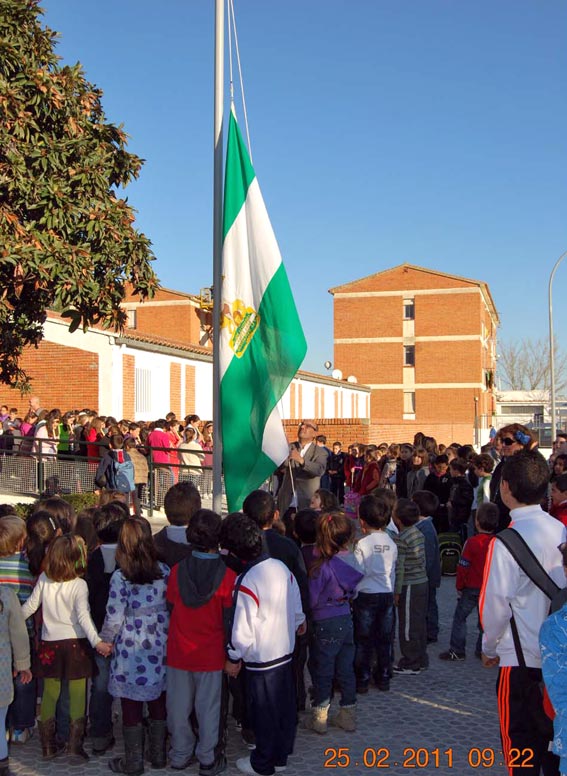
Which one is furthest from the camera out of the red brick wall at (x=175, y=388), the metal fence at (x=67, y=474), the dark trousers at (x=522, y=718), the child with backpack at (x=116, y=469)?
the red brick wall at (x=175, y=388)

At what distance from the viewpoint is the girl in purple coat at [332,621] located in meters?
5.21

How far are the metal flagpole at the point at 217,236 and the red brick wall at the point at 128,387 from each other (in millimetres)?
14937

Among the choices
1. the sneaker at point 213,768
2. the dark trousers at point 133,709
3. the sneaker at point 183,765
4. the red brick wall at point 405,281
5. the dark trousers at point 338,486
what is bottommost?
the sneaker at point 183,765

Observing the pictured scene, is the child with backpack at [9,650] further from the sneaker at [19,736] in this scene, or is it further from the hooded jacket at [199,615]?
the hooded jacket at [199,615]

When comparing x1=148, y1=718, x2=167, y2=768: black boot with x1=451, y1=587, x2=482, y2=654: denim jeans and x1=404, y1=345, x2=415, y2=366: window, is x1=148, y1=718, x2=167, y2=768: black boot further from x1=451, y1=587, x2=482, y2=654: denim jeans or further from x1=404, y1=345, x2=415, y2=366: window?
x1=404, y1=345, x2=415, y2=366: window

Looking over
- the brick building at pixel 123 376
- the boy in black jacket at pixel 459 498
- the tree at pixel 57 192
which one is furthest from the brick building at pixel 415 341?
the tree at pixel 57 192

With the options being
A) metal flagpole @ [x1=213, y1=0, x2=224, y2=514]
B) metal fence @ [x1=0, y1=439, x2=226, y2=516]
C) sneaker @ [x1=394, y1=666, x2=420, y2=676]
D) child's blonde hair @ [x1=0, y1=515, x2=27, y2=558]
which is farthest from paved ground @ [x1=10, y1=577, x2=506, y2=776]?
metal fence @ [x1=0, y1=439, x2=226, y2=516]

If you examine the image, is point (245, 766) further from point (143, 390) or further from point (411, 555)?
point (143, 390)

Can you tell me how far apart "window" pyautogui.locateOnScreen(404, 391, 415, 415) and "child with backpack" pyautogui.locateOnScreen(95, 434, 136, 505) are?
42967 mm

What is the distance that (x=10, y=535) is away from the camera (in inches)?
193

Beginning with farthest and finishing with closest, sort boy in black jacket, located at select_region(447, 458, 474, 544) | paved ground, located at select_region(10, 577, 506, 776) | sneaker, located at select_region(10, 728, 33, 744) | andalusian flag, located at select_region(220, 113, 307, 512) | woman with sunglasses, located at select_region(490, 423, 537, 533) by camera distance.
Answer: boy in black jacket, located at select_region(447, 458, 474, 544) < woman with sunglasses, located at select_region(490, 423, 537, 533) < andalusian flag, located at select_region(220, 113, 307, 512) < sneaker, located at select_region(10, 728, 33, 744) < paved ground, located at select_region(10, 577, 506, 776)

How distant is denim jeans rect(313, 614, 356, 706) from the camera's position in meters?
5.22

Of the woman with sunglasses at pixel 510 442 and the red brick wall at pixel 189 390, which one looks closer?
the woman with sunglasses at pixel 510 442

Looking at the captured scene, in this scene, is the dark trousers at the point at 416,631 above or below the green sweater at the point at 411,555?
below
